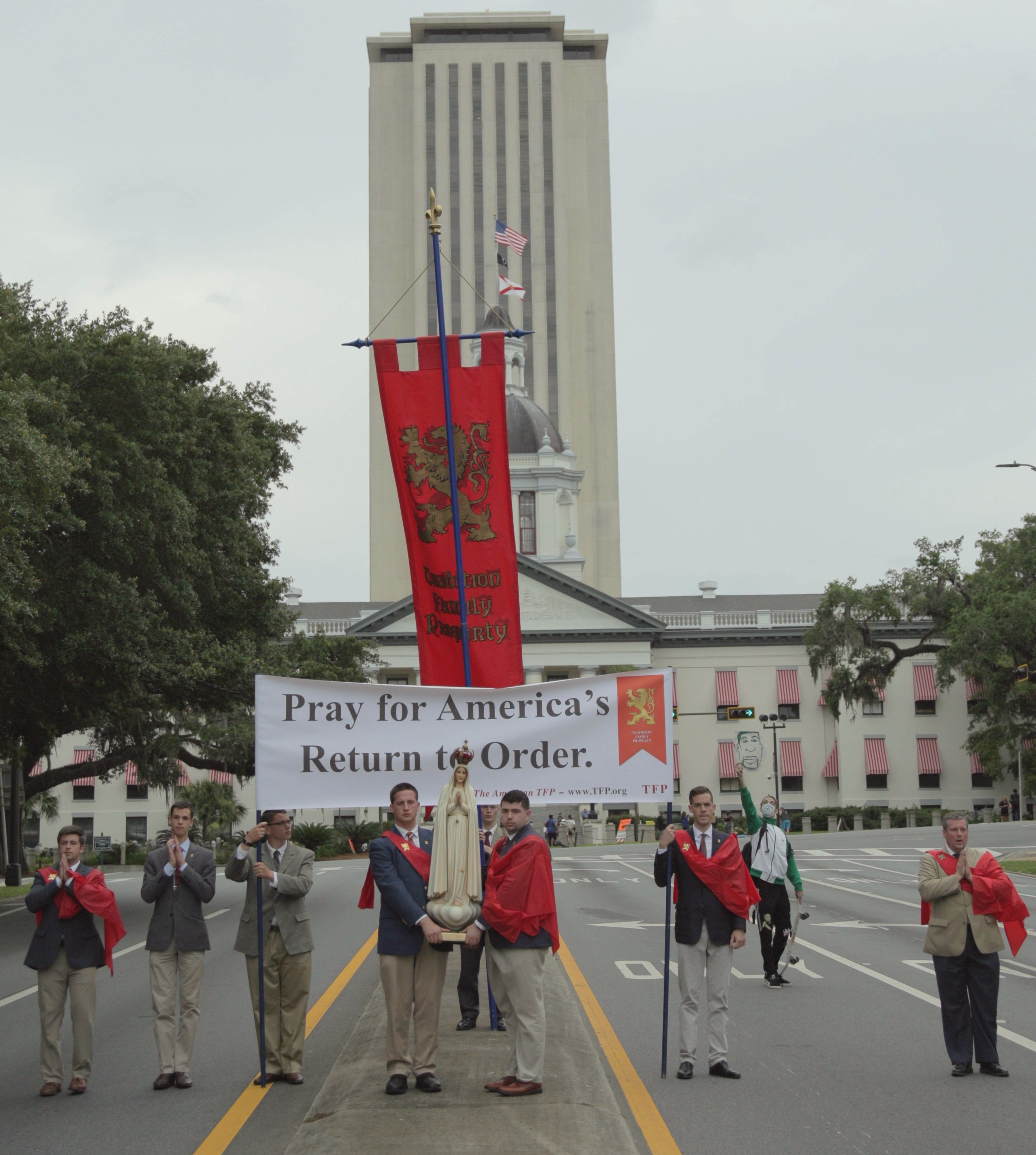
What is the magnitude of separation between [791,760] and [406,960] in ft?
236

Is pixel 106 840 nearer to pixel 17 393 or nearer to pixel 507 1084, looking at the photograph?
pixel 17 393

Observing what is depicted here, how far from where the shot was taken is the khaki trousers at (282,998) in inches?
320

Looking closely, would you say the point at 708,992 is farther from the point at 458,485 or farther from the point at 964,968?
the point at 458,485

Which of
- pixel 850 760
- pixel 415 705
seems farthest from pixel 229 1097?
pixel 850 760

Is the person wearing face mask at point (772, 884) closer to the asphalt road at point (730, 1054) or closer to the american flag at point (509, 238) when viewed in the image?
the asphalt road at point (730, 1054)

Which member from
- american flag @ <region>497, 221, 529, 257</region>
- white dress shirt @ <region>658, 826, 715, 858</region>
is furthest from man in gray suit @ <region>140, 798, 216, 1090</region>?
american flag @ <region>497, 221, 529, 257</region>

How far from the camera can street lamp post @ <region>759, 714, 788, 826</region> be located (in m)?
53.6

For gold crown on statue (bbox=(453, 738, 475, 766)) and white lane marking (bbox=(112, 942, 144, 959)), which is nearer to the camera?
gold crown on statue (bbox=(453, 738, 475, 766))

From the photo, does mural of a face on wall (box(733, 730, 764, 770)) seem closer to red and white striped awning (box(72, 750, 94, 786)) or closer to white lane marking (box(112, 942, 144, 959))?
white lane marking (box(112, 942, 144, 959))

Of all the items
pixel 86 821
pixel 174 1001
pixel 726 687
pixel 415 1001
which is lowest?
pixel 86 821

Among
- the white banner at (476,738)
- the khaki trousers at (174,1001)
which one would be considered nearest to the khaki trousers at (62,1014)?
the khaki trousers at (174,1001)

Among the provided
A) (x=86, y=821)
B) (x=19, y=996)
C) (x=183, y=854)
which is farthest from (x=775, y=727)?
(x=183, y=854)

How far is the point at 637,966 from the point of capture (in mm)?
14242

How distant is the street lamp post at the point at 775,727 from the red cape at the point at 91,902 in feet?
108
